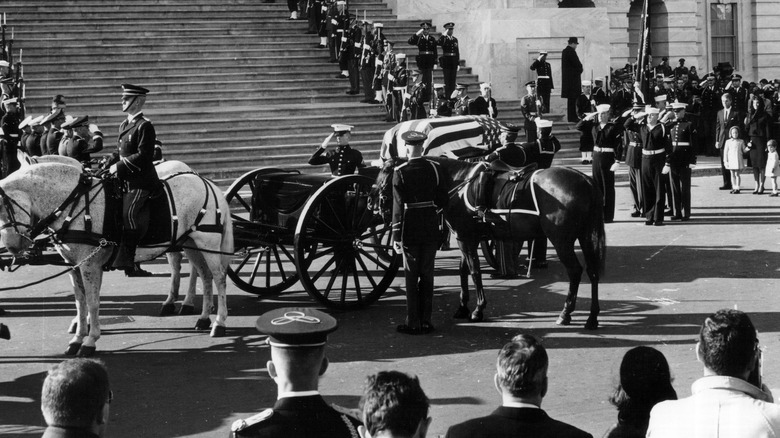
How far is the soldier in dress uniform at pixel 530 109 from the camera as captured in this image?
25.5m

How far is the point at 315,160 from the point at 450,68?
→ 1389 cm

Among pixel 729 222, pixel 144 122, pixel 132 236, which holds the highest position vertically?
pixel 144 122

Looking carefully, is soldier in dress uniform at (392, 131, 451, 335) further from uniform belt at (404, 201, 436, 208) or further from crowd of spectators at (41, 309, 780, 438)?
crowd of spectators at (41, 309, 780, 438)

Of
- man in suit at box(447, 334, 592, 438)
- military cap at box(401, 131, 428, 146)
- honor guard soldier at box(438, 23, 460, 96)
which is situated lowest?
man in suit at box(447, 334, 592, 438)

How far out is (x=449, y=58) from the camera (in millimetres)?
27391

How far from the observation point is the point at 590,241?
11117mm

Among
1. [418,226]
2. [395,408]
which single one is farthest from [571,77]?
[395,408]

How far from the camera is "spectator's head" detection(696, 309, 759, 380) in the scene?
4.16 meters

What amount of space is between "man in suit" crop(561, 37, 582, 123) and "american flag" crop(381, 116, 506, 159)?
44.0 ft

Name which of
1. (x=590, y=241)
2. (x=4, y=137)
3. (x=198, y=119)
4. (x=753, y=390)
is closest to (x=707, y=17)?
(x=198, y=119)

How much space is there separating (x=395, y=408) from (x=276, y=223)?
8146mm

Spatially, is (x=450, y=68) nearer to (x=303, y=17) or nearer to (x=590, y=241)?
(x=303, y=17)

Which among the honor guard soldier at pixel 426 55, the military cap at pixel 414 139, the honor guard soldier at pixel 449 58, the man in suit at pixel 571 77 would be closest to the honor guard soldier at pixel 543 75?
the man in suit at pixel 571 77

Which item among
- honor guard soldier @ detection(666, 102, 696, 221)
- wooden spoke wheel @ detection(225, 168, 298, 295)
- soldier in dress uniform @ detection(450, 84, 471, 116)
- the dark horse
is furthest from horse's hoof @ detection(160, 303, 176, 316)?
soldier in dress uniform @ detection(450, 84, 471, 116)
